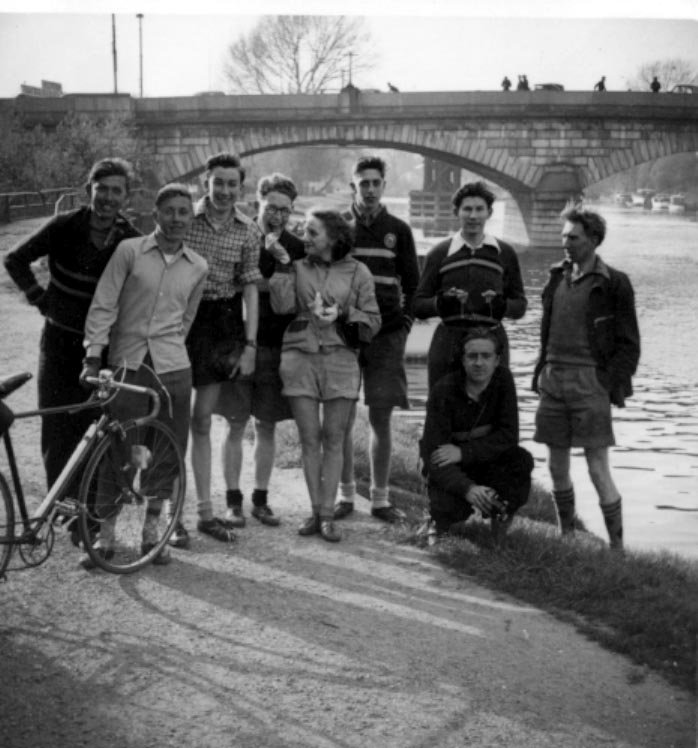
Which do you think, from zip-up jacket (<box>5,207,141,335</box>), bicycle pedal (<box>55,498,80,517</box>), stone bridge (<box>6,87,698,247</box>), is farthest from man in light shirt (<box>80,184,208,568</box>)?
stone bridge (<box>6,87,698,247</box>)

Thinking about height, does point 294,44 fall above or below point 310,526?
above

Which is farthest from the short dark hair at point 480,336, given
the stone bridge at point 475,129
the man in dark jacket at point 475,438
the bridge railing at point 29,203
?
the stone bridge at point 475,129

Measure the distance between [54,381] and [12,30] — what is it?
1.34 m

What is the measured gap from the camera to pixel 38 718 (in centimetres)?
289

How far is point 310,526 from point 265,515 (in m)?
0.25

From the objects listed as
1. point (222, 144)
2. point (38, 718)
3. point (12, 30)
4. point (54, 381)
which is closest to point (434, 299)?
point (54, 381)

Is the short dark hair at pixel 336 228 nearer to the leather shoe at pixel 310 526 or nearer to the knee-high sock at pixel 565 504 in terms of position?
the leather shoe at pixel 310 526

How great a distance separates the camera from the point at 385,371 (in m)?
5.06

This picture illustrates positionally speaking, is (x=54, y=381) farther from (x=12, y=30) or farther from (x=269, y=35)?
(x=269, y=35)

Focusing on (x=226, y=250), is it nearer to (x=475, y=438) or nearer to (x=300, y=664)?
(x=475, y=438)

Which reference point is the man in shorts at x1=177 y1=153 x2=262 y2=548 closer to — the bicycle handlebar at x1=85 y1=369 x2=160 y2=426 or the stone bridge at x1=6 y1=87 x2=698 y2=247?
the bicycle handlebar at x1=85 y1=369 x2=160 y2=426

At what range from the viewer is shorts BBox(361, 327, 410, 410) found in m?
5.02

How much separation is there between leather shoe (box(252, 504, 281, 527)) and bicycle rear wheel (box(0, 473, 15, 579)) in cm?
140

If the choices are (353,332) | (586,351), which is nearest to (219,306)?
(353,332)
